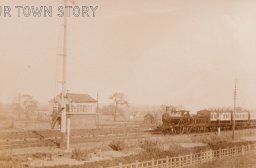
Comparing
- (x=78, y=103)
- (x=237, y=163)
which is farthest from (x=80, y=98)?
(x=237, y=163)

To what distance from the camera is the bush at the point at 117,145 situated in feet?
13.4

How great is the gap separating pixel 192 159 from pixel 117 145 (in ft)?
2.71

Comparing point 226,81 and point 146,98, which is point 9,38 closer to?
point 146,98

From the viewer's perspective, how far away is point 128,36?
3.96 m

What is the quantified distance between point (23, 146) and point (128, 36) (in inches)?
59.1

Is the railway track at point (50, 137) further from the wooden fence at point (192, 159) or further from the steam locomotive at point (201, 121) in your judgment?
the steam locomotive at point (201, 121)

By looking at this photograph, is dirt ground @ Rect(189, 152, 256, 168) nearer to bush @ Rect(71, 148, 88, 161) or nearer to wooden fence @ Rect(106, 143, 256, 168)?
wooden fence @ Rect(106, 143, 256, 168)

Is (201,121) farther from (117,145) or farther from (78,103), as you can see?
(78,103)

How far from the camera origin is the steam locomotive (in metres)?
4.75

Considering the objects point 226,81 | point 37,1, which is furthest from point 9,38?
point 226,81

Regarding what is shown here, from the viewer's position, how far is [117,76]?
12.9 feet

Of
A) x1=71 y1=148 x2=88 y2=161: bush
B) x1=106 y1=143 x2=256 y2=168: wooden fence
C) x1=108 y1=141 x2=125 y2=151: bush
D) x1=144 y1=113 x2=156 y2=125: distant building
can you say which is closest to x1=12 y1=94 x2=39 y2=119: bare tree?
x1=71 y1=148 x2=88 y2=161: bush

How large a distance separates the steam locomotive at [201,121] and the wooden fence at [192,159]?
38 cm

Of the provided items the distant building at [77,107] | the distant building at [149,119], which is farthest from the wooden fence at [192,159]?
the distant building at [77,107]
